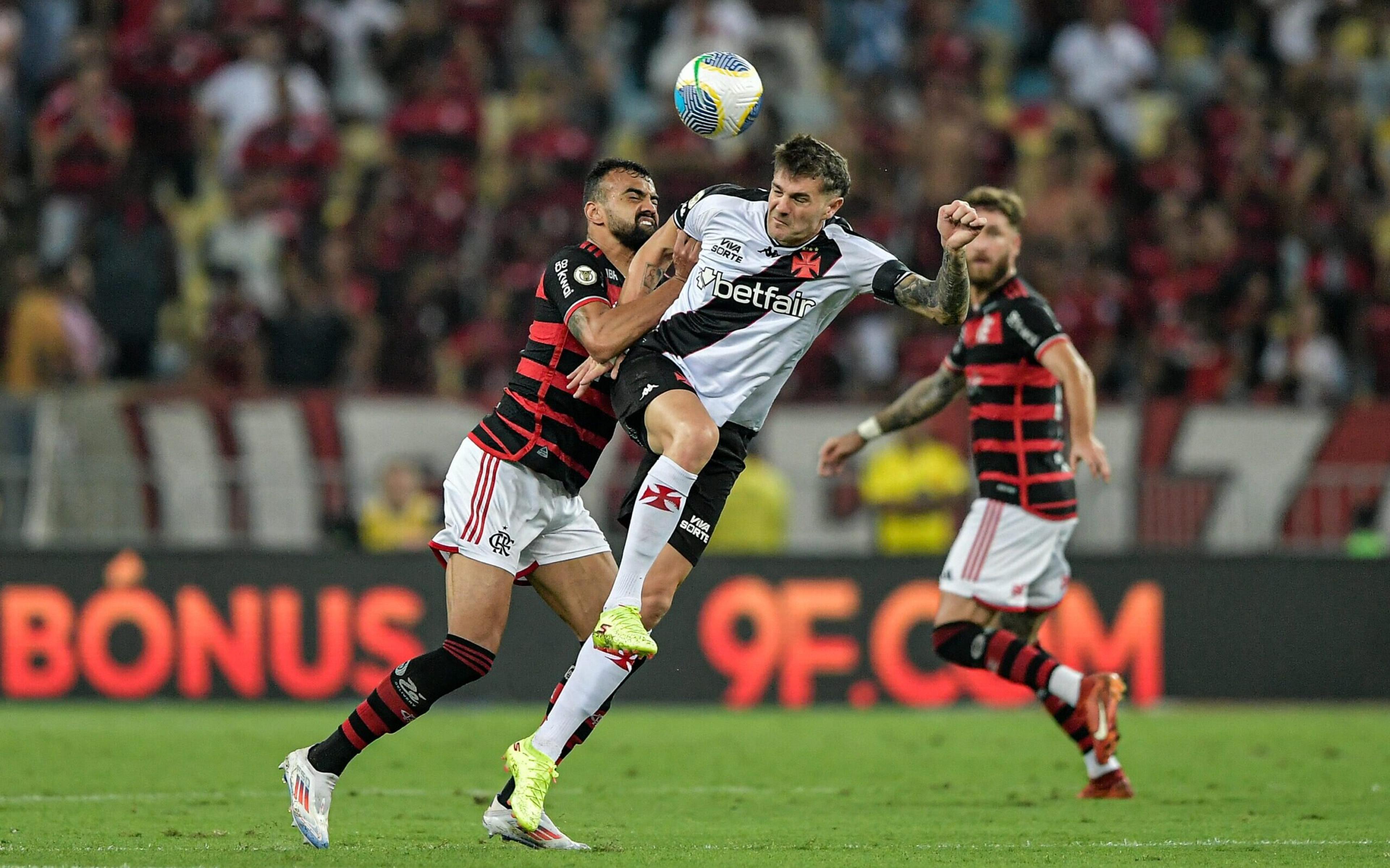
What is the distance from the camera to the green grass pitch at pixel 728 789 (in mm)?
7004

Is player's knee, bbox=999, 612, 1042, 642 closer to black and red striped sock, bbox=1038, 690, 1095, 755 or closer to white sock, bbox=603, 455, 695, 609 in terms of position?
black and red striped sock, bbox=1038, 690, 1095, 755

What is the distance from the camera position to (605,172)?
7.82 meters

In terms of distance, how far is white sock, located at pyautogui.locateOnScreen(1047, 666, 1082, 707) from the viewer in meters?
9.16

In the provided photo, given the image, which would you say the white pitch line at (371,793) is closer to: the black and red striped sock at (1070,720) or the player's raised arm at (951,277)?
the black and red striped sock at (1070,720)

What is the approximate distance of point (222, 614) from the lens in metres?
14.5

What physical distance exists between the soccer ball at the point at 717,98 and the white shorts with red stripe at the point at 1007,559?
2.85 m

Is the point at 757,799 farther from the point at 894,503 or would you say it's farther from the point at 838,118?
the point at 838,118

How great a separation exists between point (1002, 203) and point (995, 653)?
2288 millimetres

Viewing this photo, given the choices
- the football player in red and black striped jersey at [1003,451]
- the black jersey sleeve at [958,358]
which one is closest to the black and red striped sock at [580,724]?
the football player in red and black striped jersey at [1003,451]

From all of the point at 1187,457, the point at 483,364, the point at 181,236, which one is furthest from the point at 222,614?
the point at 1187,457

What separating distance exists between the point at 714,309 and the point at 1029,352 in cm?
241

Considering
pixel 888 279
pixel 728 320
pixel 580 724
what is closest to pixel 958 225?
pixel 888 279

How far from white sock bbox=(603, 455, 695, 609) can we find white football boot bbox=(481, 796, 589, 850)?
33.8 inches

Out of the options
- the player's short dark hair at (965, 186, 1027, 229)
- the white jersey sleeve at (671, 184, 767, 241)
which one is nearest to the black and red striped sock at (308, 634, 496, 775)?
the white jersey sleeve at (671, 184, 767, 241)
